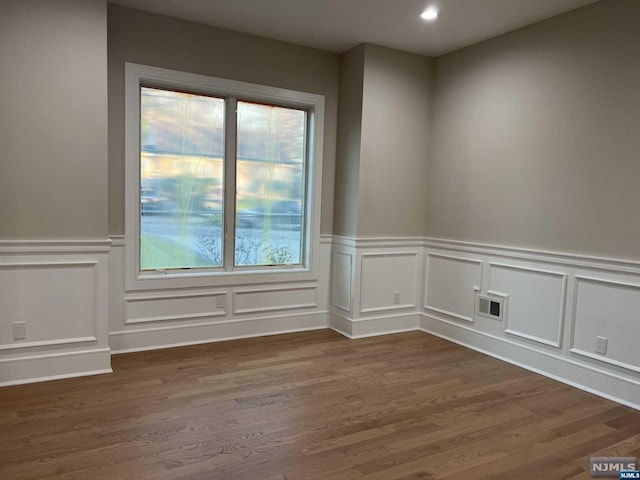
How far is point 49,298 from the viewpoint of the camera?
313 centimetres

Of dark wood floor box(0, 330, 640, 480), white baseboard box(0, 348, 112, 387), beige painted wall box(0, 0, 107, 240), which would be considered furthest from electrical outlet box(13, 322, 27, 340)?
beige painted wall box(0, 0, 107, 240)

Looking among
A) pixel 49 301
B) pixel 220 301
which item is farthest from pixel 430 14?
pixel 49 301

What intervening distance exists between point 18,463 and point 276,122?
3.23 metres

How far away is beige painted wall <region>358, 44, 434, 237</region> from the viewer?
14.0ft

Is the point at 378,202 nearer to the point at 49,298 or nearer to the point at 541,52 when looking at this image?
the point at 541,52

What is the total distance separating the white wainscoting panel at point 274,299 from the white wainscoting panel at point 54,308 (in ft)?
3.98

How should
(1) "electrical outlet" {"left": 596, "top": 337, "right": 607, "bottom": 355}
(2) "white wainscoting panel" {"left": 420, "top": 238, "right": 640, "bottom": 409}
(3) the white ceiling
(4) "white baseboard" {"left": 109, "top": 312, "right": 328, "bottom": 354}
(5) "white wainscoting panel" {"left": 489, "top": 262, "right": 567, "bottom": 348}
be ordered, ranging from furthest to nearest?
(4) "white baseboard" {"left": 109, "top": 312, "right": 328, "bottom": 354} < (5) "white wainscoting panel" {"left": 489, "top": 262, "right": 567, "bottom": 348} < (3) the white ceiling < (1) "electrical outlet" {"left": 596, "top": 337, "right": 607, "bottom": 355} < (2) "white wainscoting panel" {"left": 420, "top": 238, "right": 640, "bottom": 409}

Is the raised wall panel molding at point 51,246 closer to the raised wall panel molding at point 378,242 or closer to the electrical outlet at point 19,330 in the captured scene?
the electrical outlet at point 19,330

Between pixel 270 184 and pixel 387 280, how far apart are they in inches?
57.2

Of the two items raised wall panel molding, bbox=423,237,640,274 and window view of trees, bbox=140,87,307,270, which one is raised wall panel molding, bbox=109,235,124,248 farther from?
raised wall panel molding, bbox=423,237,640,274

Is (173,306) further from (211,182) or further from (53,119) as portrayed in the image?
(53,119)

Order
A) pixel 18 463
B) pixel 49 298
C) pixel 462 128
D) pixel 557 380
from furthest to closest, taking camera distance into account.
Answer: pixel 462 128 < pixel 557 380 < pixel 49 298 < pixel 18 463

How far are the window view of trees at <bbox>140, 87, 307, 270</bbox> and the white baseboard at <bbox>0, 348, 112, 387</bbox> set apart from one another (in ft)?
2.80

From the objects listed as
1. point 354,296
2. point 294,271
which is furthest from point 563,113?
point 294,271
